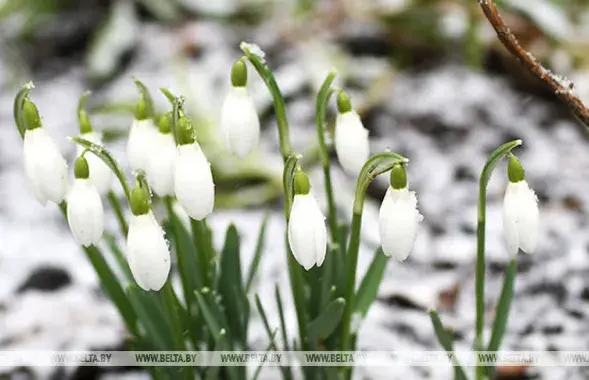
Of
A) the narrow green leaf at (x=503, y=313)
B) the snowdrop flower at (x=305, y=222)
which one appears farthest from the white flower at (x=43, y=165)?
the narrow green leaf at (x=503, y=313)

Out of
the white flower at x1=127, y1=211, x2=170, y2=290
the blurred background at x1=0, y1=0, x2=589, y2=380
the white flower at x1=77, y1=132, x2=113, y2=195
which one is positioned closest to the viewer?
the white flower at x1=127, y1=211, x2=170, y2=290

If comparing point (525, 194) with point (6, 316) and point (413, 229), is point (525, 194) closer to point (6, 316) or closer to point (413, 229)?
point (413, 229)

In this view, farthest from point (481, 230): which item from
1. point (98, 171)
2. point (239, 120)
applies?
point (98, 171)

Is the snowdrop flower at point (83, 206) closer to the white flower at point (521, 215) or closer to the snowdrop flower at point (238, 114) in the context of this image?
the snowdrop flower at point (238, 114)

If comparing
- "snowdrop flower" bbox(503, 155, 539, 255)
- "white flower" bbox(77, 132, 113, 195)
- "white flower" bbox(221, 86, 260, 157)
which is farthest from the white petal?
"white flower" bbox(77, 132, 113, 195)

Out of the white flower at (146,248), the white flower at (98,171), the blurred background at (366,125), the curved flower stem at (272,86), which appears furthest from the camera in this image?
the blurred background at (366,125)

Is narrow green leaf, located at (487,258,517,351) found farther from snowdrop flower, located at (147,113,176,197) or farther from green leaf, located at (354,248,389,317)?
snowdrop flower, located at (147,113,176,197)
